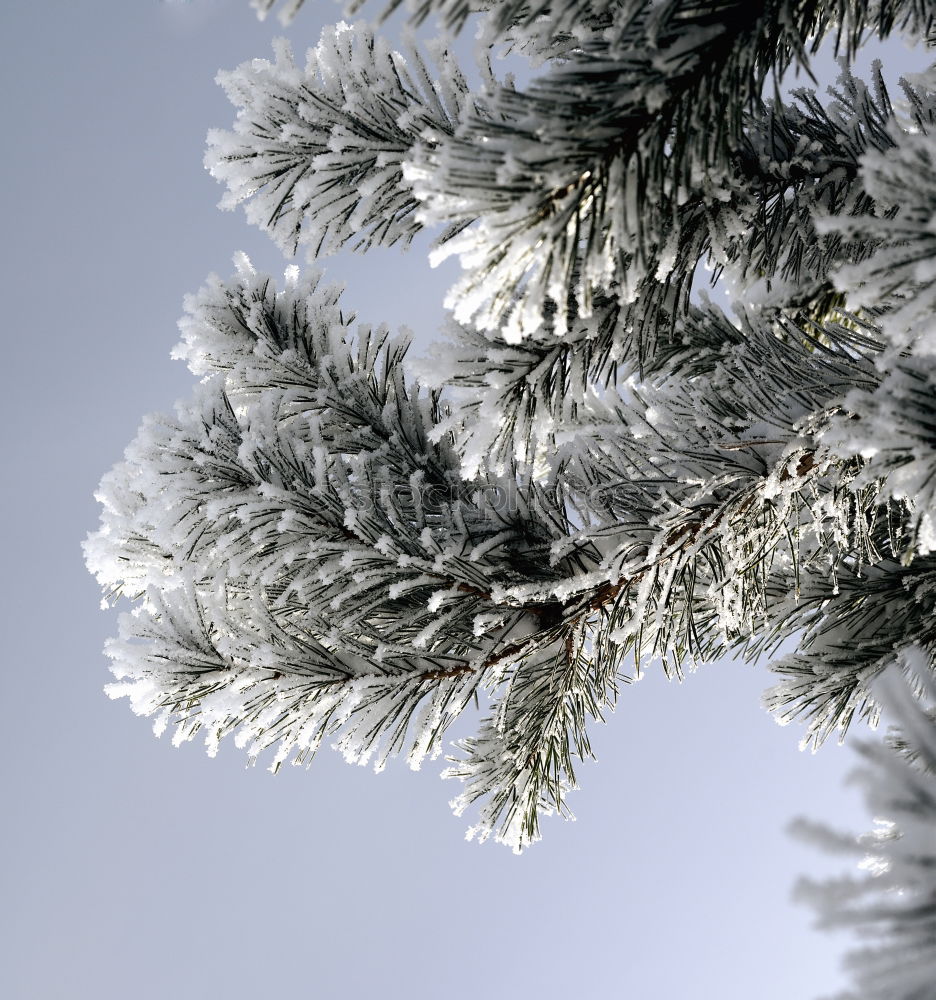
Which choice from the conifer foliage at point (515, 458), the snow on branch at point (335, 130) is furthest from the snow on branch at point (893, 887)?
the snow on branch at point (335, 130)

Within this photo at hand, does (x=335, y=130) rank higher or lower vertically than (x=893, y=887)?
higher

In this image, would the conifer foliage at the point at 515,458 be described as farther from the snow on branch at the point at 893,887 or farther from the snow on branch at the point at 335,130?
the snow on branch at the point at 893,887

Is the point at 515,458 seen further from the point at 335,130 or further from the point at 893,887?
the point at 893,887

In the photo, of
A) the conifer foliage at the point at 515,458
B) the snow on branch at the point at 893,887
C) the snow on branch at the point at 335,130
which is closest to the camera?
the snow on branch at the point at 893,887

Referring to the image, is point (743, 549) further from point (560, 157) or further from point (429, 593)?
point (560, 157)

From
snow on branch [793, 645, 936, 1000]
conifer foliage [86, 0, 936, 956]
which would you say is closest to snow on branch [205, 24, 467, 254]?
conifer foliage [86, 0, 936, 956]

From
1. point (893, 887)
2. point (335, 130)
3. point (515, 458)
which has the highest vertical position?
point (335, 130)

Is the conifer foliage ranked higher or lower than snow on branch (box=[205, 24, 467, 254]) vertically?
lower

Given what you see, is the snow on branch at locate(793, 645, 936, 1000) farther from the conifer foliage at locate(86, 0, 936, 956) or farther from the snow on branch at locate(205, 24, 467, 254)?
the snow on branch at locate(205, 24, 467, 254)

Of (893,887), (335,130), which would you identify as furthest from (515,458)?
(893,887)
